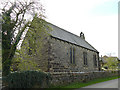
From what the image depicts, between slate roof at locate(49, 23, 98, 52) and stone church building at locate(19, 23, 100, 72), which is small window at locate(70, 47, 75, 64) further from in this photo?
slate roof at locate(49, 23, 98, 52)

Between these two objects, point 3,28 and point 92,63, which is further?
point 92,63

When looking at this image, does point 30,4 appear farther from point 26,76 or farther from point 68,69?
point 68,69

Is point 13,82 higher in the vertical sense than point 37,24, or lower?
lower

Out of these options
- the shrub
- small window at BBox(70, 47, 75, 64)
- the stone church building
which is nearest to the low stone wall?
the shrub

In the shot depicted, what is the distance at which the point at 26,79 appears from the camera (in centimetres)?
766

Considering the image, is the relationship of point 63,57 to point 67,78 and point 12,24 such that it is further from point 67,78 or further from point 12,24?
point 12,24

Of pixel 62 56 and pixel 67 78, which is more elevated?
pixel 62 56

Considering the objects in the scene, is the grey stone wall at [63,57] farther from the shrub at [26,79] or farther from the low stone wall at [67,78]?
the shrub at [26,79]

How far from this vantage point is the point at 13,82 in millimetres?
7027

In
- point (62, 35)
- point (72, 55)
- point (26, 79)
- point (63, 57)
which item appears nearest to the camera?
point (26, 79)

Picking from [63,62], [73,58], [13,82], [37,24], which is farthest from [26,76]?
[73,58]

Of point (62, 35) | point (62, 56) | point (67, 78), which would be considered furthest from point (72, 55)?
point (67, 78)

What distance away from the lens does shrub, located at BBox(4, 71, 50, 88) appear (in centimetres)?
706

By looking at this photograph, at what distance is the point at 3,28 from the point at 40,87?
5.52 meters
